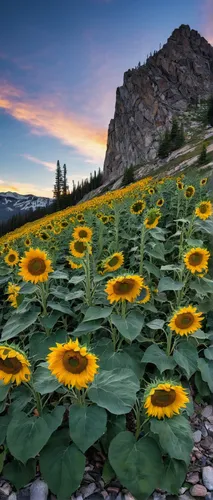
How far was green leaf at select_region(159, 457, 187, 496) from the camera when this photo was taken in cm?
279

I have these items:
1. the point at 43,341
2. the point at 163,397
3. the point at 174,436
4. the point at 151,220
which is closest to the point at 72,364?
the point at 163,397

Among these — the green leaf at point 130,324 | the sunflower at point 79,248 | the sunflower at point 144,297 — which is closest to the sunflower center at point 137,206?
the sunflower at point 79,248

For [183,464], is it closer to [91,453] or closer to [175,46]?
[91,453]

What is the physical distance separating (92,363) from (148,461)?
93 cm

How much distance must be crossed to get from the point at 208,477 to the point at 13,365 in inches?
74.1

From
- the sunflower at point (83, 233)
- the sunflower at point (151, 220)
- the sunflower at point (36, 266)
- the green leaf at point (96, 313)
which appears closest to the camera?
the green leaf at point (96, 313)

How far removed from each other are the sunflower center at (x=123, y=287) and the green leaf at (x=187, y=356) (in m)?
0.83

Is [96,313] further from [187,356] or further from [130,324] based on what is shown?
[187,356]

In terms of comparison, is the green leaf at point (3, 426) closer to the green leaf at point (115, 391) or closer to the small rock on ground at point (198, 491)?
the green leaf at point (115, 391)

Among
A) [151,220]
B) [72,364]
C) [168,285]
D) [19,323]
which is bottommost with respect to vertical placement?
[19,323]

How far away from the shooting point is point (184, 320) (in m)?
3.21

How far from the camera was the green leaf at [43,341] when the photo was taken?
3.76 m

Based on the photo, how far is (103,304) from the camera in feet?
13.3

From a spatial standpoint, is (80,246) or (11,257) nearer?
(80,246)
